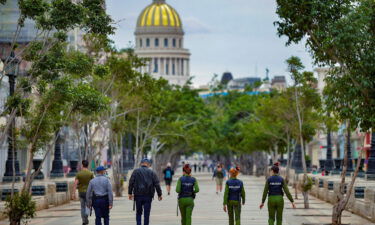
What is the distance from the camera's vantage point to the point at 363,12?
72.8 ft

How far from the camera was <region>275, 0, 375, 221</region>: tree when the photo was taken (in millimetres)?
22141

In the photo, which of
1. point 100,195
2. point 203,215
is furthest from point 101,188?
point 203,215

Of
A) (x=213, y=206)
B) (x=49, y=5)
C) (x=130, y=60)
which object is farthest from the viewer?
(x=130, y=60)

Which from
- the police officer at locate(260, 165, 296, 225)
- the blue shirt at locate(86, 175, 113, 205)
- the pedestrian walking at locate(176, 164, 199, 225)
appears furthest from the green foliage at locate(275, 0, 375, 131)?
the blue shirt at locate(86, 175, 113, 205)

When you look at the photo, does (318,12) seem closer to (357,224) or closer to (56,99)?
(357,224)

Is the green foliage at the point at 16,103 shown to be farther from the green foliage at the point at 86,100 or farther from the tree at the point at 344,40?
the tree at the point at 344,40

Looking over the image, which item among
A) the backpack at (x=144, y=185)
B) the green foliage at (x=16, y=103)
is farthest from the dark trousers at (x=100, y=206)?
the green foliage at (x=16, y=103)

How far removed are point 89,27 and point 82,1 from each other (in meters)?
1.06

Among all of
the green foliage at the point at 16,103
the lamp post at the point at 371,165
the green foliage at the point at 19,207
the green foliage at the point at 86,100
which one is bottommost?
the green foliage at the point at 19,207

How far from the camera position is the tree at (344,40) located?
22.1 meters

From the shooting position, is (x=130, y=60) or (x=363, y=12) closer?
(x=363, y=12)

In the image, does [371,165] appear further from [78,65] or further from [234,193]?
[234,193]

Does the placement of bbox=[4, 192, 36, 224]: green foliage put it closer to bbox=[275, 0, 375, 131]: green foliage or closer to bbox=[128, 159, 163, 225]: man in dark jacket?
bbox=[128, 159, 163, 225]: man in dark jacket

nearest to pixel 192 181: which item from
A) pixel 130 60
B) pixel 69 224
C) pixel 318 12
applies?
pixel 318 12
